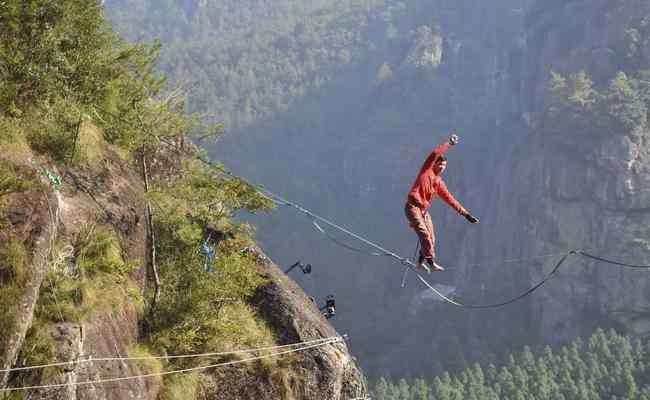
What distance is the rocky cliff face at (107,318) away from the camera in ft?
26.0

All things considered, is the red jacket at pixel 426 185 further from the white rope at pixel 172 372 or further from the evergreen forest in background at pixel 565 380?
the evergreen forest in background at pixel 565 380

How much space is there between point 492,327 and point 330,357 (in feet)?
317

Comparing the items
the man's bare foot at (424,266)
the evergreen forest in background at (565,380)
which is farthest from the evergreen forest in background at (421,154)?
the man's bare foot at (424,266)

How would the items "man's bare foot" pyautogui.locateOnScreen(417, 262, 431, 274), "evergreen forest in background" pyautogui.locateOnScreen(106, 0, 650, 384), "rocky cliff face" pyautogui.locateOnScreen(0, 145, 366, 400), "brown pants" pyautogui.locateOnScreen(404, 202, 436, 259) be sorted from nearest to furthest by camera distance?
"rocky cliff face" pyautogui.locateOnScreen(0, 145, 366, 400) < "brown pants" pyautogui.locateOnScreen(404, 202, 436, 259) < "man's bare foot" pyautogui.locateOnScreen(417, 262, 431, 274) < "evergreen forest in background" pyautogui.locateOnScreen(106, 0, 650, 384)

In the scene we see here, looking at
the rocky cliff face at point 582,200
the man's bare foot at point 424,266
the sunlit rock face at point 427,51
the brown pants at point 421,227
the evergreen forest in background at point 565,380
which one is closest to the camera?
the brown pants at point 421,227

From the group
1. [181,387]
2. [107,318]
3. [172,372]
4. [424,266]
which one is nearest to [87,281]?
[107,318]

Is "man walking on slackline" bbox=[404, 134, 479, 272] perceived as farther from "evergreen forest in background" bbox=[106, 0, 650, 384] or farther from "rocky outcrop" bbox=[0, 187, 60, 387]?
"evergreen forest in background" bbox=[106, 0, 650, 384]

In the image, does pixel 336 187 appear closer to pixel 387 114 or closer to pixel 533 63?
pixel 387 114

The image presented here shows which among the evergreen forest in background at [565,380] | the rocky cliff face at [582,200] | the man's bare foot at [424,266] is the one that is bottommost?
the evergreen forest in background at [565,380]

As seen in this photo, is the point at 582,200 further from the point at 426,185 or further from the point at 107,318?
the point at 107,318

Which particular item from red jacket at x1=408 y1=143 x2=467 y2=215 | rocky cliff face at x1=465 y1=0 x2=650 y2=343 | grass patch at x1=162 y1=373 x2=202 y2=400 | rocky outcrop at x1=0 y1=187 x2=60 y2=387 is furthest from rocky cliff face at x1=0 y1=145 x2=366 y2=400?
rocky cliff face at x1=465 y1=0 x2=650 y2=343

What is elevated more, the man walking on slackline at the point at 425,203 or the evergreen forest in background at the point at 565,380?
the man walking on slackline at the point at 425,203

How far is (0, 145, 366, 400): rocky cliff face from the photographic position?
26.0 ft

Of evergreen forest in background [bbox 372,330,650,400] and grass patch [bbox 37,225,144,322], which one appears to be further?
evergreen forest in background [bbox 372,330,650,400]
